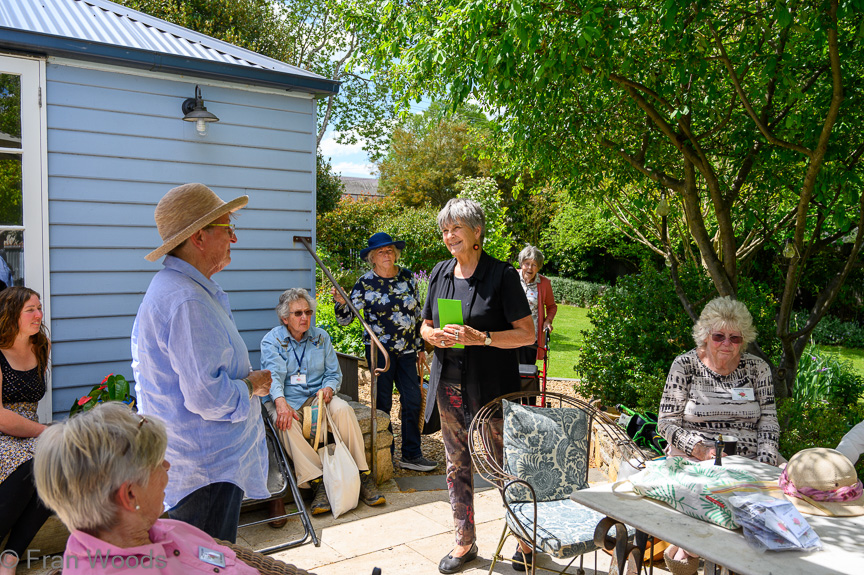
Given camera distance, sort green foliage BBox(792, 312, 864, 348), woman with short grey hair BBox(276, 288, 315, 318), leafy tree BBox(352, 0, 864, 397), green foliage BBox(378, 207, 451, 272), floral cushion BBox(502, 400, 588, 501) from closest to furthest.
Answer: floral cushion BBox(502, 400, 588, 501) < leafy tree BBox(352, 0, 864, 397) < woman with short grey hair BBox(276, 288, 315, 318) < green foliage BBox(378, 207, 451, 272) < green foliage BBox(792, 312, 864, 348)

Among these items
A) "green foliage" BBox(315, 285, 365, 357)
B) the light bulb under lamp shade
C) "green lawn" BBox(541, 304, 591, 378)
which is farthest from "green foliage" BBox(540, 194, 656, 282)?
the light bulb under lamp shade

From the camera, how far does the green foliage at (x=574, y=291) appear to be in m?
18.2

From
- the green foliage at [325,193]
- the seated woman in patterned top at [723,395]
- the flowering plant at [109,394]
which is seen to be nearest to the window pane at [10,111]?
the flowering plant at [109,394]

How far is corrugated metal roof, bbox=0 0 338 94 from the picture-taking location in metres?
4.01

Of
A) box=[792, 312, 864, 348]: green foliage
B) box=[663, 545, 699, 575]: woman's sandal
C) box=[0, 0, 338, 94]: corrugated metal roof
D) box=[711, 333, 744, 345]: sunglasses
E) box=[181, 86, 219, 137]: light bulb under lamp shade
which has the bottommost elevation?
box=[663, 545, 699, 575]: woman's sandal

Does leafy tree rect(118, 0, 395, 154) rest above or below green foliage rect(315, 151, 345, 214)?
above

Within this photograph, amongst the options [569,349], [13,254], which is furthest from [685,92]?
[569,349]

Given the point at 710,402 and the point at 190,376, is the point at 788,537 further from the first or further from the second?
the point at 190,376

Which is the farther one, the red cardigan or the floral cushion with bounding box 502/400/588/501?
the red cardigan

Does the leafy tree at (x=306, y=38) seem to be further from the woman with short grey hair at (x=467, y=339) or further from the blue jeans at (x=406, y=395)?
the woman with short grey hair at (x=467, y=339)

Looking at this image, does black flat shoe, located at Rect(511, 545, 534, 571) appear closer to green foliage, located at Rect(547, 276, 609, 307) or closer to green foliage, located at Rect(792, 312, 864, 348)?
green foliage, located at Rect(792, 312, 864, 348)

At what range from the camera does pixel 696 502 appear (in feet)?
7.12

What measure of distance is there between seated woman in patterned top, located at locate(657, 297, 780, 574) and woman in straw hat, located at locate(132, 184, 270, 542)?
225 cm

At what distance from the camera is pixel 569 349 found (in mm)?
11578
